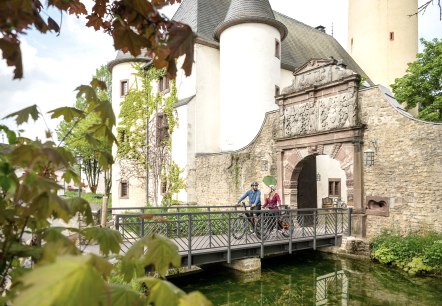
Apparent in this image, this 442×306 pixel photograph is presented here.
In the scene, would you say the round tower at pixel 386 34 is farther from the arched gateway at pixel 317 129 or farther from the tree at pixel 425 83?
the arched gateway at pixel 317 129

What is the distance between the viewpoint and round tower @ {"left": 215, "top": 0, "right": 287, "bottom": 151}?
16.9 meters

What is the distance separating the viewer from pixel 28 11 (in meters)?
1.16

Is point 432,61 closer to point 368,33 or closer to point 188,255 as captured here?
point 368,33

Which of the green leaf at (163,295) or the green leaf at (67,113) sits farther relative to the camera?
the green leaf at (67,113)

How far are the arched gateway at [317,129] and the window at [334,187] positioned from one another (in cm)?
569

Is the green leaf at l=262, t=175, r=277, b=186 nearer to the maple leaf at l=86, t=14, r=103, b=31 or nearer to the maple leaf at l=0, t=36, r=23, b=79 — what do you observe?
the maple leaf at l=86, t=14, r=103, b=31

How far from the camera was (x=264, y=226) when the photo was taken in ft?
30.9

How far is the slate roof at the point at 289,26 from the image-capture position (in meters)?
17.5

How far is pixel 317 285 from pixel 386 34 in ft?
65.3

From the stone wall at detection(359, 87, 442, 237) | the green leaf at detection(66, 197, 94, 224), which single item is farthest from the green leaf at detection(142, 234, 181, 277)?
the stone wall at detection(359, 87, 442, 237)

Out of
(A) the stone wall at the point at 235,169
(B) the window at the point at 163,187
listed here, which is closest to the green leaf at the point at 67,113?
(A) the stone wall at the point at 235,169

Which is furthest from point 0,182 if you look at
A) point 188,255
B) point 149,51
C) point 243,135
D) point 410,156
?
point 243,135

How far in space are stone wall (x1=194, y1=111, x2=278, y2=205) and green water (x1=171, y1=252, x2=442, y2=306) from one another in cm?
521

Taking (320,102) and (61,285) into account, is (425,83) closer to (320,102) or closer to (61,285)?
(320,102)
